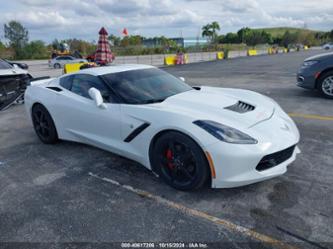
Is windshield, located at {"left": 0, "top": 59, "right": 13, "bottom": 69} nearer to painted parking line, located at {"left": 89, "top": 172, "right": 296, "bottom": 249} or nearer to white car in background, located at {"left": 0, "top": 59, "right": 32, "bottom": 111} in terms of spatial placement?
white car in background, located at {"left": 0, "top": 59, "right": 32, "bottom": 111}

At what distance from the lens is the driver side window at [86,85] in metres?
3.68

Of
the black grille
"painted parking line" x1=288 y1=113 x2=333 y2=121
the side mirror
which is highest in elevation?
the side mirror

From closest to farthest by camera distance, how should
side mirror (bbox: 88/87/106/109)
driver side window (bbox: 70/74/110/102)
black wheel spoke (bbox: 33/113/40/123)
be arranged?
1. side mirror (bbox: 88/87/106/109)
2. driver side window (bbox: 70/74/110/102)
3. black wheel spoke (bbox: 33/113/40/123)

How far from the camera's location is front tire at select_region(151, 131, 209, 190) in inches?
111

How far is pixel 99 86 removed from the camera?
3.78 metres

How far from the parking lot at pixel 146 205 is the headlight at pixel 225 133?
0.64 meters

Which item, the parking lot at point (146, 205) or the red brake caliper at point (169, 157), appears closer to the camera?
the parking lot at point (146, 205)

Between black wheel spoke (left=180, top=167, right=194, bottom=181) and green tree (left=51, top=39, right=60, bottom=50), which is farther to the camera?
green tree (left=51, top=39, right=60, bottom=50)

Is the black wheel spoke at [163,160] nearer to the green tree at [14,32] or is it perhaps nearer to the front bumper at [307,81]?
the front bumper at [307,81]

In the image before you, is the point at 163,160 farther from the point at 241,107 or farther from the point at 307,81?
the point at 307,81

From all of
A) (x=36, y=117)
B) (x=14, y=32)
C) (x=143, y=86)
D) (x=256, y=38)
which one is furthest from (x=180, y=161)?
(x=256, y=38)

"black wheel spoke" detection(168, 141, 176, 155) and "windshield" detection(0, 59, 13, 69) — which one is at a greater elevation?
"windshield" detection(0, 59, 13, 69)

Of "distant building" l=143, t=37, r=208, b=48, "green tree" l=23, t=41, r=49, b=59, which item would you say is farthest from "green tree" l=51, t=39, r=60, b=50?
"distant building" l=143, t=37, r=208, b=48

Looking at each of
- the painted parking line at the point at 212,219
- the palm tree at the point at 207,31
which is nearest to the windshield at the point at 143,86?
the painted parking line at the point at 212,219
